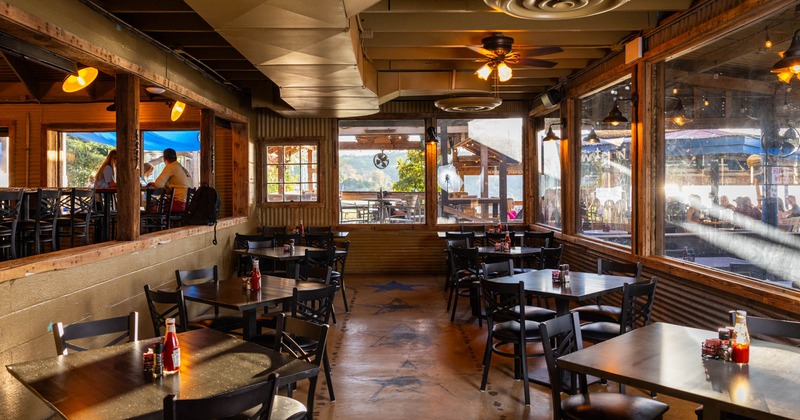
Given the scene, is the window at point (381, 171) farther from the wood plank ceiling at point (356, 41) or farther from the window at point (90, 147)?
the window at point (90, 147)

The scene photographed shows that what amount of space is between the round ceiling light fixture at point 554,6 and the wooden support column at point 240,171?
679cm

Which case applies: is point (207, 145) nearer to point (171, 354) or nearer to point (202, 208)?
point (202, 208)

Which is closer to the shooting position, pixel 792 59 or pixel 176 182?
pixel 792 59

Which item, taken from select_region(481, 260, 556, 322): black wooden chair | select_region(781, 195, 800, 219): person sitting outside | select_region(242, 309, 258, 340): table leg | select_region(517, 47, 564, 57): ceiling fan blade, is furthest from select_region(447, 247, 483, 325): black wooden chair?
select_region(781, 195, 800, 219): person sitting outside

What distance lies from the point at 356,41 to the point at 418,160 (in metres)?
5.64

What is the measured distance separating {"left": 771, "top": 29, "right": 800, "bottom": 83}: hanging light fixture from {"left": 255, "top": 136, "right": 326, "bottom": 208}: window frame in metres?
8.28

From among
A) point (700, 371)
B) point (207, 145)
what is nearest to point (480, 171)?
point (207, 145)

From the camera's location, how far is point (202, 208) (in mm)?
7816

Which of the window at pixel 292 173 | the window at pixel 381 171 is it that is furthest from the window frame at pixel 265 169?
the window at pixel 381 171

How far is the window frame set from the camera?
1115 cm

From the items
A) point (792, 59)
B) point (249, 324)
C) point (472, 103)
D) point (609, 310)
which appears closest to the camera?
point (792, 59)

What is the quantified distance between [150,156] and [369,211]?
4949 mm

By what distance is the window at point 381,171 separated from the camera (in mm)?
11375

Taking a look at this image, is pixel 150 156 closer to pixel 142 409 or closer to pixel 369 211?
pixel 369 211
